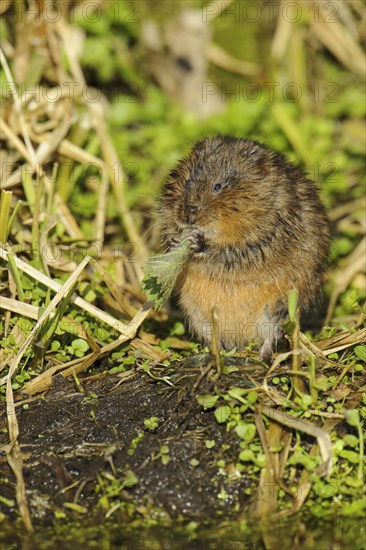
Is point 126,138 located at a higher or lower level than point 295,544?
higher

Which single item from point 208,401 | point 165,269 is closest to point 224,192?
point 165,269

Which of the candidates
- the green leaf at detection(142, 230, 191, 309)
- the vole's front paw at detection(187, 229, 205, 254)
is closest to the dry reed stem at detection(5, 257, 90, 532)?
the green leaf at detection(142, 230, 191, 309)

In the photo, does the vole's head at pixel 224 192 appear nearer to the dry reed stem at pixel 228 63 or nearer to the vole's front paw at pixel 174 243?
the vole's front paw at pixel 174 243

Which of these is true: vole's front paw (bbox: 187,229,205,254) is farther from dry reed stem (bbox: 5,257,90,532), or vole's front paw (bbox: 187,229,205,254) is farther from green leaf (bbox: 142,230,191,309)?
dry reed stem (bbox: 5,257,90,532)

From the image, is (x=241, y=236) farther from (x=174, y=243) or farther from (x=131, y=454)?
(x=131, y=454)

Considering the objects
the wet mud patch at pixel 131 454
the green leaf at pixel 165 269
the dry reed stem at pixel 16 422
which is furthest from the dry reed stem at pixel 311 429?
the dry reed stem at pixel 16 422

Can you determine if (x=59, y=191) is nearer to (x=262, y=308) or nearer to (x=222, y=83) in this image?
(x=262, y=308)

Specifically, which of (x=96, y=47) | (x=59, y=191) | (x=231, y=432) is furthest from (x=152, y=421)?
(x=96, y=47)
